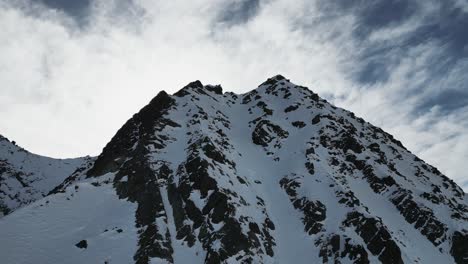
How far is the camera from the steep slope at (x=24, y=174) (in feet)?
292

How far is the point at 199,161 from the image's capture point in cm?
5947

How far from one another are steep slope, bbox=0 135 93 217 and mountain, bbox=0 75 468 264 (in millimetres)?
25957

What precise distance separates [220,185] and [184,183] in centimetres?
504

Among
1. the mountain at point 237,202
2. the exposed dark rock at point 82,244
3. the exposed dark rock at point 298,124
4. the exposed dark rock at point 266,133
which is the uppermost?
the exposed dark rock at point 298,124

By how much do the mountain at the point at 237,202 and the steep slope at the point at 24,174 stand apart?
85.2 feet

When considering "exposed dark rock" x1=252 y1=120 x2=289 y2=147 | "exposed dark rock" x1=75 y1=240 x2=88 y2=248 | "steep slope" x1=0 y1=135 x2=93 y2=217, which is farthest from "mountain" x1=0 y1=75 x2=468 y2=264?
"steep slope" x1=0 y1=135 x2=93 y2=217

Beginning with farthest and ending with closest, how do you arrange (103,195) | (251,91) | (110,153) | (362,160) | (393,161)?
(251,91), (393,161), (362,160), (110,153), (103,195)

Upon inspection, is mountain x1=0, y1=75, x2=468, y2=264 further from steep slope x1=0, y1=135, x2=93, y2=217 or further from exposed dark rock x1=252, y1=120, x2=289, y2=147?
steep slope x1=0, y1=135, x2=93, y2=217

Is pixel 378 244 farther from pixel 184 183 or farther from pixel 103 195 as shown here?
pixel 103 195

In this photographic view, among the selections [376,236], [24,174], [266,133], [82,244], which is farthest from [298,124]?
[24,174]

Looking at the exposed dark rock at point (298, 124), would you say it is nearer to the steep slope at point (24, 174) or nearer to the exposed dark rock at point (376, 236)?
the exposed dark rock at point (376, 236)

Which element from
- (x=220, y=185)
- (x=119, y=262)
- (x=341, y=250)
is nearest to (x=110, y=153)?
(x=220, y=185)

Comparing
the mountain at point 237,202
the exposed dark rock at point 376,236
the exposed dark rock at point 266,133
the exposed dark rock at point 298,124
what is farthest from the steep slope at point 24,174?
the exposed dark rock at point 376,236

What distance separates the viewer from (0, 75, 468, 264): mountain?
157 feet
